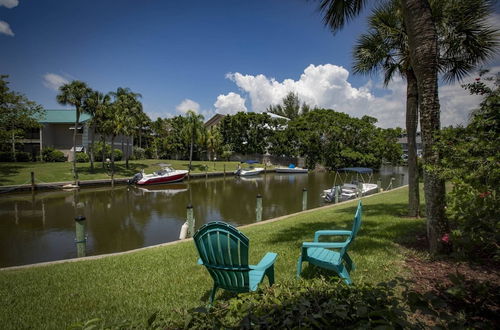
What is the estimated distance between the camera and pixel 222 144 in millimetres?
50031

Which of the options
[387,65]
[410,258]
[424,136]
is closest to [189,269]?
[410,258]

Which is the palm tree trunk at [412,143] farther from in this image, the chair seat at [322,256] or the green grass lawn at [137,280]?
the chair seat at [322,256]

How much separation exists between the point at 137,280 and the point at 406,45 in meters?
8.96

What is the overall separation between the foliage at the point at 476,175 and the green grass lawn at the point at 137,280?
1389mm

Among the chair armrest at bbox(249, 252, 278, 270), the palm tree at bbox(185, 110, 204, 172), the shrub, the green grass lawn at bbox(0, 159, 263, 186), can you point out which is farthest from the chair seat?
the shrub

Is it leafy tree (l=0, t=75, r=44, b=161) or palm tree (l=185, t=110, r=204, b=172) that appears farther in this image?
palm tree (l=185, t=110, r=204, b=172)

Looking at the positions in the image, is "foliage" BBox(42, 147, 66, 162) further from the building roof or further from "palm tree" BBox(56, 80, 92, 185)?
"palm tree" BBox(56, 80, 92, 185)

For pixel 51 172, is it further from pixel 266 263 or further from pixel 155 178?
pixel 266 263

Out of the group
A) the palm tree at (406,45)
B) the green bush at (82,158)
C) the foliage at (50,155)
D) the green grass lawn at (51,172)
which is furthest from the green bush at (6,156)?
the palm tree at (406,45)

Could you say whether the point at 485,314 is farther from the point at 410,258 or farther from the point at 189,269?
the point at 189,269

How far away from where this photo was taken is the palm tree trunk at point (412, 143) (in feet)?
24.7

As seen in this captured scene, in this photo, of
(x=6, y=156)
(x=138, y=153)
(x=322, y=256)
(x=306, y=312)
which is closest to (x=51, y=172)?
(x=6, y=156)

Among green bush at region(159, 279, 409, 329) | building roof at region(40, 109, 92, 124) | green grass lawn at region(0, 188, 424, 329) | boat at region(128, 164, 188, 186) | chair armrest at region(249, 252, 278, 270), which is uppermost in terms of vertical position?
building roof at region(40, 109, 92, 124)

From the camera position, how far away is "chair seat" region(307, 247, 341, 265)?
357 cm
